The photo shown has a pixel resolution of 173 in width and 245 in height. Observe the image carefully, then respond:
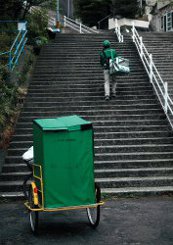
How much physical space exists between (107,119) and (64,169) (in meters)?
5.76

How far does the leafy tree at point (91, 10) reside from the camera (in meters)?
34.9

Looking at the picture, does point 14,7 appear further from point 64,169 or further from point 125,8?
point 125,8

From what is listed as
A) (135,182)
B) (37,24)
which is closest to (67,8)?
(37,24)

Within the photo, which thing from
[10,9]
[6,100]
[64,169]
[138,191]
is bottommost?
[138,191]

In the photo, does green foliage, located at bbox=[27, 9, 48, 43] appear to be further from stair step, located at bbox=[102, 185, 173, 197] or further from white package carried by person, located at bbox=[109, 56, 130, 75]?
stair step, located at bbox=[102, 185, 173, 197]

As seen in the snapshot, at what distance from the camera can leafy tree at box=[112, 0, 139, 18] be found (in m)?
34.8

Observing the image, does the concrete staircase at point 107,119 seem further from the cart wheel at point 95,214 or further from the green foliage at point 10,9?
the green foliage at point 10,9

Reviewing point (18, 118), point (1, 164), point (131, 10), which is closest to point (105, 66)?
point (18, 118)

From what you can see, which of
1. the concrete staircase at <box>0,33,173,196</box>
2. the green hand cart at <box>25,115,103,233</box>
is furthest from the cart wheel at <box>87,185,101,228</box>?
the concrete staircase at <box>0,33,173,196</box>

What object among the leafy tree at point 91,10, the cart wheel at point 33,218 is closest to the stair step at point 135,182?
the cart wheel at point 33,218

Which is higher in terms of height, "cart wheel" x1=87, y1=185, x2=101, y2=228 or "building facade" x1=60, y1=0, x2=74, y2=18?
"building facade" x1=60, y1=0, x2=74, y2=18

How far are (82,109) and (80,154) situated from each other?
20.3ft

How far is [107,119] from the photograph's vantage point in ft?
39.3

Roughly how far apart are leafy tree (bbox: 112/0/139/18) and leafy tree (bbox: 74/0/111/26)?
0.64 m
